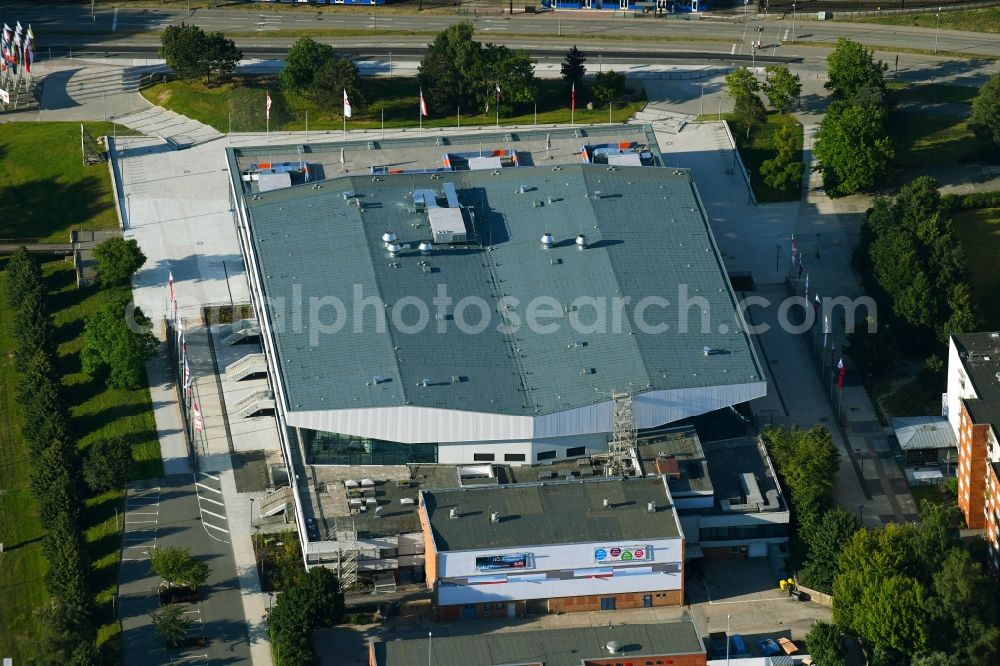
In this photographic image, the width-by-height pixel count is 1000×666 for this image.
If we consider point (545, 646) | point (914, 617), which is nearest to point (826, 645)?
point (914, 617)

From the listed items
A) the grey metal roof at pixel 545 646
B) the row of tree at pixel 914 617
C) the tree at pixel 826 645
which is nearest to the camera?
the grey metal roof at pixel 545 646

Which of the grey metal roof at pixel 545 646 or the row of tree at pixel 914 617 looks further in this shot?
the row of tree at pixel 914 617

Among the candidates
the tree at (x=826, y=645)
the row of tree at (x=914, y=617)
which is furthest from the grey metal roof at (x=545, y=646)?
the row of tree at (x=914, y=617)

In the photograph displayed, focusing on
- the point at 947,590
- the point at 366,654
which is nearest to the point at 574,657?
the point at 366,654

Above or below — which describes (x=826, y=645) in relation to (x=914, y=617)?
below

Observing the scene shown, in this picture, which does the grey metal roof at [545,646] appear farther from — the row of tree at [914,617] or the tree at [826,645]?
the row of tree at [914,617]

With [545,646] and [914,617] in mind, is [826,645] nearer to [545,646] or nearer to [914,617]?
[914,617]
